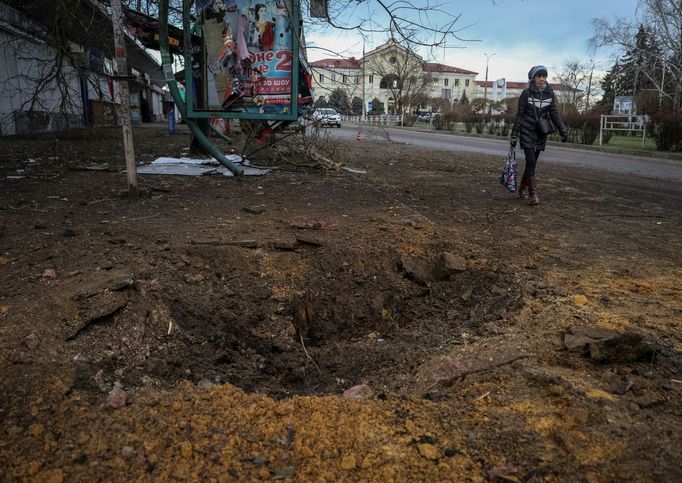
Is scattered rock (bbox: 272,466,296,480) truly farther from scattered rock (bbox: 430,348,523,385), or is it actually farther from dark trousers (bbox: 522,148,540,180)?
dark trousers (bbox: 522,148,540,180)

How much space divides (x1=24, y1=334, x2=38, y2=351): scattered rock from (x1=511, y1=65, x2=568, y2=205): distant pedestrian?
580 cm

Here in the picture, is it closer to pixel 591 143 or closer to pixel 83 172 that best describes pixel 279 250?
pixel 83 172

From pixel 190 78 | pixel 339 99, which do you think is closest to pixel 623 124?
pixel 339 99

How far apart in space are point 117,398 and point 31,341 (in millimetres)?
665

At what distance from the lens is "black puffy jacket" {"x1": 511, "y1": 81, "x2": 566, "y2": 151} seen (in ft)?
21.2

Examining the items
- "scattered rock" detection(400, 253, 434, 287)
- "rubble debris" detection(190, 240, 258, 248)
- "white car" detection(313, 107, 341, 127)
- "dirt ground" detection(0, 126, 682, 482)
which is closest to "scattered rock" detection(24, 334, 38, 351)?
"dirt ground" detection(0, 126, 682, 482)

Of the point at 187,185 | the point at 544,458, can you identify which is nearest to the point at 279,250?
the point at 544,458

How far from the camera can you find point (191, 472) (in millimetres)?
1709

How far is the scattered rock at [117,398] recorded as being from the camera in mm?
2043

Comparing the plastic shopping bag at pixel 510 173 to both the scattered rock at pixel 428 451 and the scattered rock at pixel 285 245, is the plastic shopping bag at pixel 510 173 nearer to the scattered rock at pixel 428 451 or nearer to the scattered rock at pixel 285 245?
the scattered rock at pixel 285 245

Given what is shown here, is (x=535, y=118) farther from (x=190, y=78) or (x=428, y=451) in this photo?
(x=428, y=451)

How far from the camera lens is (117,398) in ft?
6.84

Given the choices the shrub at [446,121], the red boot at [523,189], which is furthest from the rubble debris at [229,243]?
the shrub at [446,121]

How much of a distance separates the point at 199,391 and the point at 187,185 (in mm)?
5248
